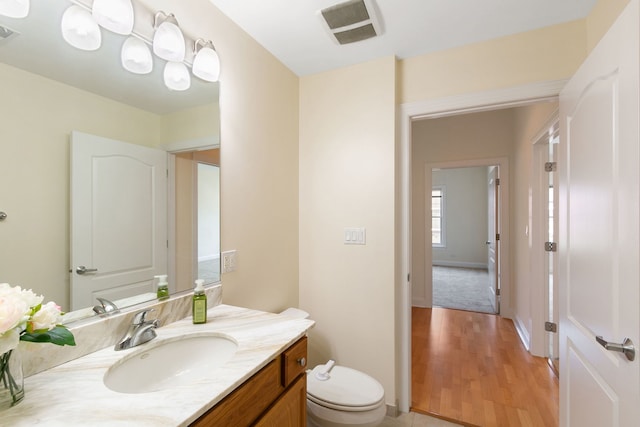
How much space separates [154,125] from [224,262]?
2.37 ft

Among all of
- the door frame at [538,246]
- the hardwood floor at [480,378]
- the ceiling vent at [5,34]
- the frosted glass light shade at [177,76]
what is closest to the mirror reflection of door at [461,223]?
the hardwood floor at [480,378]

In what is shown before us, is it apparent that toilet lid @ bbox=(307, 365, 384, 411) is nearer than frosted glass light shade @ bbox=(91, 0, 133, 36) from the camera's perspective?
No

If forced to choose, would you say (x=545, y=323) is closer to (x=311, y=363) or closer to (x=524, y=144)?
(x=524, y=144)

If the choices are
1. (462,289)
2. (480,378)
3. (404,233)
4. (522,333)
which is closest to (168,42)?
(404,233)

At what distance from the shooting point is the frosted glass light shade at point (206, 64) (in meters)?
1.31

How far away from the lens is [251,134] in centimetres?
165

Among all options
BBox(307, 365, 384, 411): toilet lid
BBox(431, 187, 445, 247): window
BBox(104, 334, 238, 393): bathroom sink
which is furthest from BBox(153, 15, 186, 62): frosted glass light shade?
BBox(431, 187, 445, 247): window

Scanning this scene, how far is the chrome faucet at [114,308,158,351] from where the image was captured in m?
0.95

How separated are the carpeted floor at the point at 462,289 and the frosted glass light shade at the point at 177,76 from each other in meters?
4.12

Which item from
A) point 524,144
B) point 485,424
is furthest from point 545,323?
point 524,144

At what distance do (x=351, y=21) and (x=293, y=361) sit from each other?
1669 mm

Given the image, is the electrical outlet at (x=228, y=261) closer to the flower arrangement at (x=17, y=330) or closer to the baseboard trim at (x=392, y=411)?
the flower arrangement at (x=17, y=330)

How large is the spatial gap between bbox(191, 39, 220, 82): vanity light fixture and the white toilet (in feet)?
5.44

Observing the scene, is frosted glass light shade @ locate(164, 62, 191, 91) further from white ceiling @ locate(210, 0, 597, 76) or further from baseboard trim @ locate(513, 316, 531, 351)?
baseboard trim @ locate(513, 316, 531, 351)
